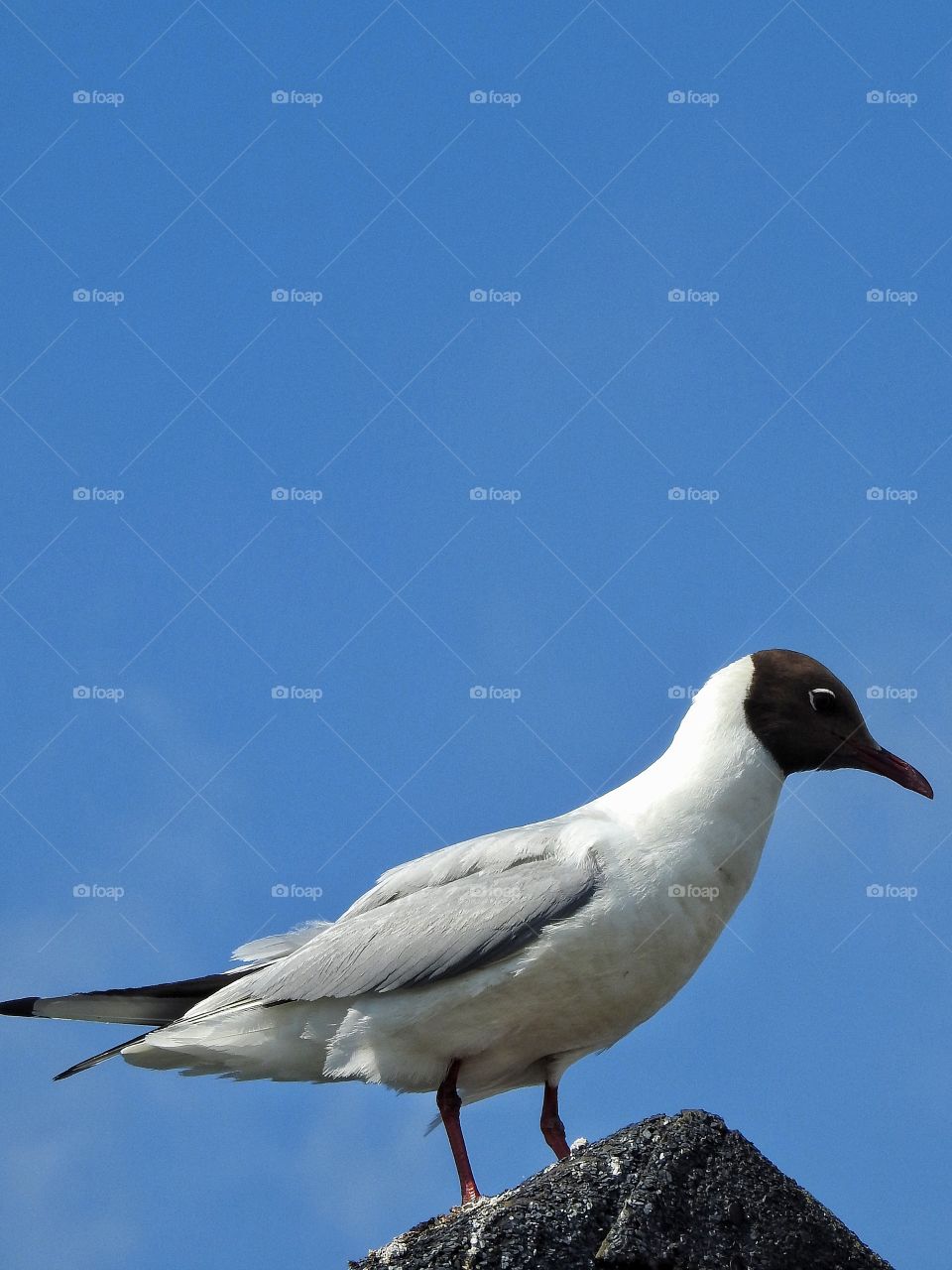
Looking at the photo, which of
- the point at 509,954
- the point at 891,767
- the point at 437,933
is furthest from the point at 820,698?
the point at 437,933

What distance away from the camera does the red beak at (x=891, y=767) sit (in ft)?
32.6

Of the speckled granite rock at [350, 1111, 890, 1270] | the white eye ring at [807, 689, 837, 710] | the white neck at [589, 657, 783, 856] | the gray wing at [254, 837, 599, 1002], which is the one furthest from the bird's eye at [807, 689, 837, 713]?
the speckled granite rock at [350, 1111, 890, 1270]

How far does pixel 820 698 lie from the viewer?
9.73 meters

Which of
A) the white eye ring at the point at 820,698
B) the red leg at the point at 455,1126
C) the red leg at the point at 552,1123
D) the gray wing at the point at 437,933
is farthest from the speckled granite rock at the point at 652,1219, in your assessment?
the white eye ring at the point at 820,698

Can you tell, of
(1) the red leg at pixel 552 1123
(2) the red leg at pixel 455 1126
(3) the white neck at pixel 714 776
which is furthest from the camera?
(3) the white neck at pixel 714 776

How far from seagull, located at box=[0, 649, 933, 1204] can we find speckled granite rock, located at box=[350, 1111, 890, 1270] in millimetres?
1647

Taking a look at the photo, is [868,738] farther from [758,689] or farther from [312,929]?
[312,929]

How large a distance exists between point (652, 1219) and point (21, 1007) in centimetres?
448

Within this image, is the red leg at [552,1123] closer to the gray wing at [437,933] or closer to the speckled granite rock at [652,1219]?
the gray wing at [437,933]

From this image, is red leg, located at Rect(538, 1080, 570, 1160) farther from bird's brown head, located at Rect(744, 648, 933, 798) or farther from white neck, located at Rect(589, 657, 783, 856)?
bird's brown head, located at Rect(744, 648, 933, 798)

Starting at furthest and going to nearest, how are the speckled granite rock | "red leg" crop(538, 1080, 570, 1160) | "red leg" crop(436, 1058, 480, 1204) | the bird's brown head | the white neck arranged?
the bird's brown head → the white neck → "red leg" crop(538, 1080, 570, 1160) → "red leg" crop(436, 1058, 480, 1204) → the speckled granite rock

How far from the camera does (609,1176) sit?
6570mm

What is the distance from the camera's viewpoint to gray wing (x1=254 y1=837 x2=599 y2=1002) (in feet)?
27.8

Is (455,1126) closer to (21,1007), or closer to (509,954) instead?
(509,954)
